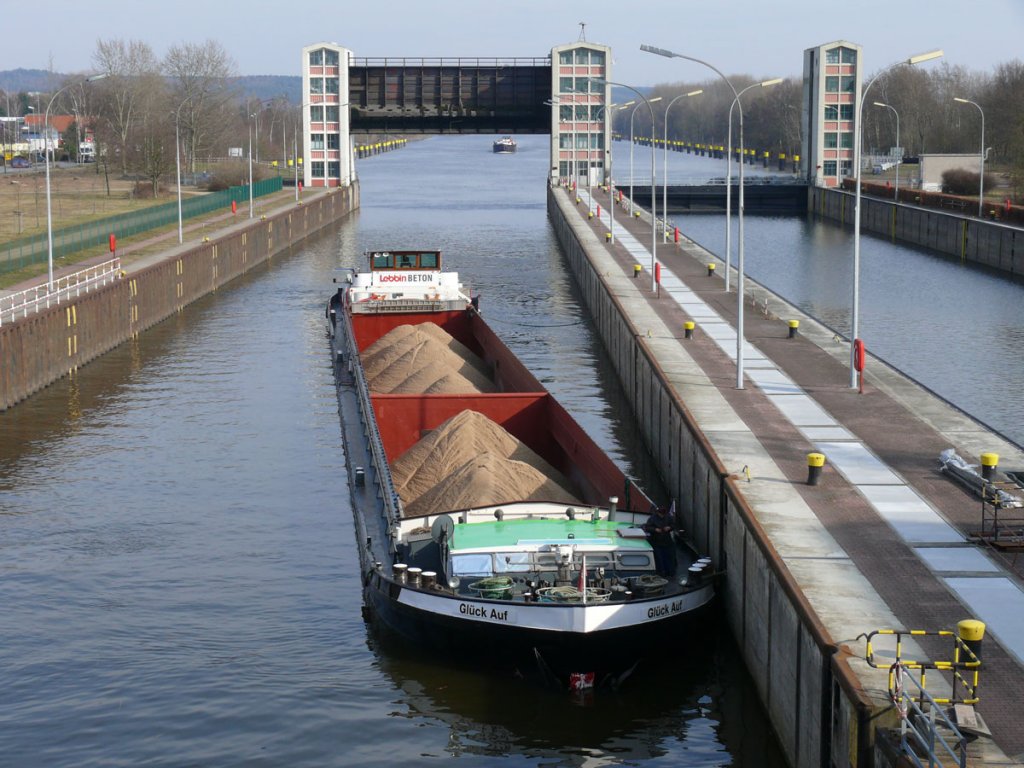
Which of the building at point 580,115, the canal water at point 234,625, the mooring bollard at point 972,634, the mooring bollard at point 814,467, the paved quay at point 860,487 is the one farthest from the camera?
the building at point 580,115

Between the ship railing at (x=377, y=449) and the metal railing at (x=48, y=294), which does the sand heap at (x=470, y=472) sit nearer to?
the ship railing at (x=377, y=449)

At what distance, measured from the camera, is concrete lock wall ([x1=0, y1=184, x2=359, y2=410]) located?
4381 centimetres

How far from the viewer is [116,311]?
55.8 meters

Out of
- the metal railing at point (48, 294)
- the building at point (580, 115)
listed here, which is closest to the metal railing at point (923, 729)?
the metal railing at point (48, 294)

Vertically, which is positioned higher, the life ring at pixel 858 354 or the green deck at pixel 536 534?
the life ring at pixel 858 354

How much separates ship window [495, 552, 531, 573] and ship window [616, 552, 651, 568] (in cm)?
150

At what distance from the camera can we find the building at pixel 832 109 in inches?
5177

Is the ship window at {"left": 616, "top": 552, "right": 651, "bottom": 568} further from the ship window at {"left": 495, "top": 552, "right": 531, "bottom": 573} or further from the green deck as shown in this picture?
the ship window at {"left": 495, "top": 552, "right": 531, "bottom": 573}

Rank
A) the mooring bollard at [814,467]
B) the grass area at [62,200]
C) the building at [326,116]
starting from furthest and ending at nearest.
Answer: the building at [326,116], the grass area at [62,200], the mooring bollard at [814,467]

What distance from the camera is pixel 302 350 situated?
56.5 meters

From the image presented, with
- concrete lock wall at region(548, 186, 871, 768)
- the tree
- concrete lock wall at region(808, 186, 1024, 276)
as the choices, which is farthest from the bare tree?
concrete lock wall at region(548, 186, 871, 768)

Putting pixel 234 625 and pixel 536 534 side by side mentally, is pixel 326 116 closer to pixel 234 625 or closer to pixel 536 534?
pixel 234 625

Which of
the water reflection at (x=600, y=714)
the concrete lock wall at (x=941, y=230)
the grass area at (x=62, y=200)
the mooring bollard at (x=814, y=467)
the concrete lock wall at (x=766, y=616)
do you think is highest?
the grass area at (x=62, y=200)

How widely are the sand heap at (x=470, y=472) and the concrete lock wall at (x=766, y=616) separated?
2612 millimetres
